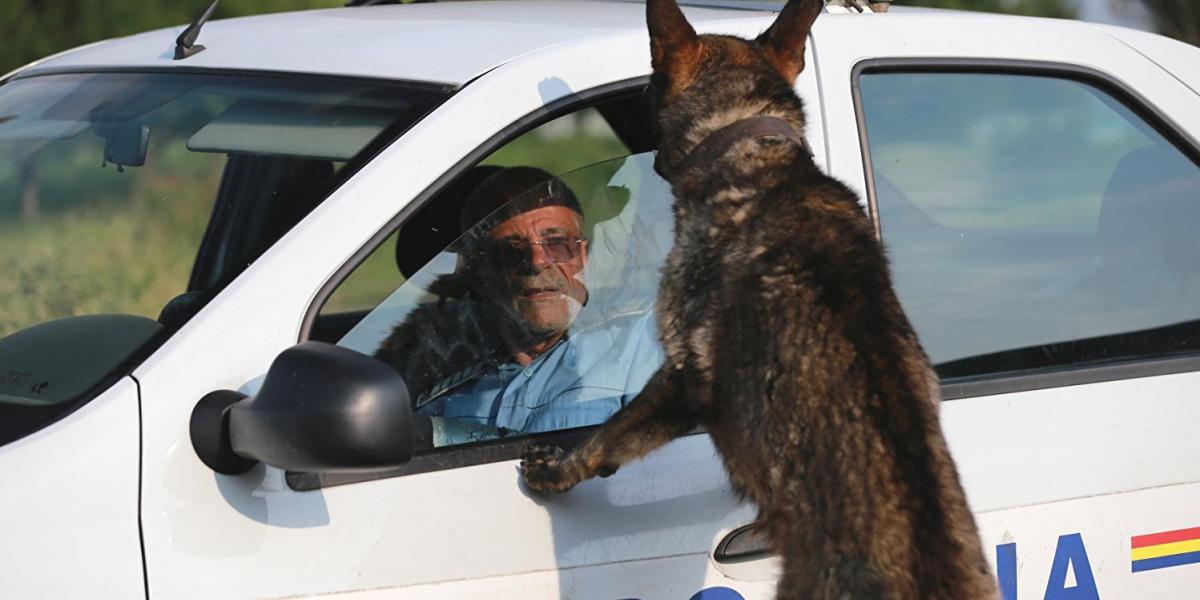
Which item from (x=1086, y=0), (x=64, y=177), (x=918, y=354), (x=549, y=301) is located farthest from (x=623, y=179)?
(x=1086, y=0)

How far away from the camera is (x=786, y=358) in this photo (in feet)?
7.32

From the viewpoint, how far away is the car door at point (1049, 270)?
2643 mm

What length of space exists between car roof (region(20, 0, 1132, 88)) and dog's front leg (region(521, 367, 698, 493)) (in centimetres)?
62

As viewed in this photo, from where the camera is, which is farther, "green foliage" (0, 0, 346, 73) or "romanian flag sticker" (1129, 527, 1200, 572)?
"green foliage" (0, 0, 346, 73)

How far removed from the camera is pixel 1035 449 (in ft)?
8.68

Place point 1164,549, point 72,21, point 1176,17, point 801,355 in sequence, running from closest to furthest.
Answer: point 801,355
point 1164,549
point 72,21
point 1176,17

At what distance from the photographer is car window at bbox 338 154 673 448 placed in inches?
96.6

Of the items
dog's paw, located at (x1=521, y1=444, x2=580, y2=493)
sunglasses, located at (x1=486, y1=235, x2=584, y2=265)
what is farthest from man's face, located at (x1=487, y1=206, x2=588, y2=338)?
dog's paw, located at (x1=521, y1=444, x2=580, y2=493)

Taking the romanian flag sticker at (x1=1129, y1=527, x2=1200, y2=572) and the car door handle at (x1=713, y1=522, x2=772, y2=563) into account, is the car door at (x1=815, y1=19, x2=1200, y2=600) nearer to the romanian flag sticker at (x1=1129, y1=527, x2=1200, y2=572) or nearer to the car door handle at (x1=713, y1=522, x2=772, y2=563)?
the romanian flag sticker at (x1=1129, y1=527, x2=1200, y2=572)

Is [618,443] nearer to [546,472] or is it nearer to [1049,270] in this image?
[546,472]

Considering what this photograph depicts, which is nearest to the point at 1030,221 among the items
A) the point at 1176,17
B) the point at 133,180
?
the point at 133,180

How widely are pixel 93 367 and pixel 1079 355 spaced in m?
1.80

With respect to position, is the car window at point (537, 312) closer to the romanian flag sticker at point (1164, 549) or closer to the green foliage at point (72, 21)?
the romanian flag sticker at point (1164, 549)

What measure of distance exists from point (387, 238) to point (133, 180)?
0.70 metres
